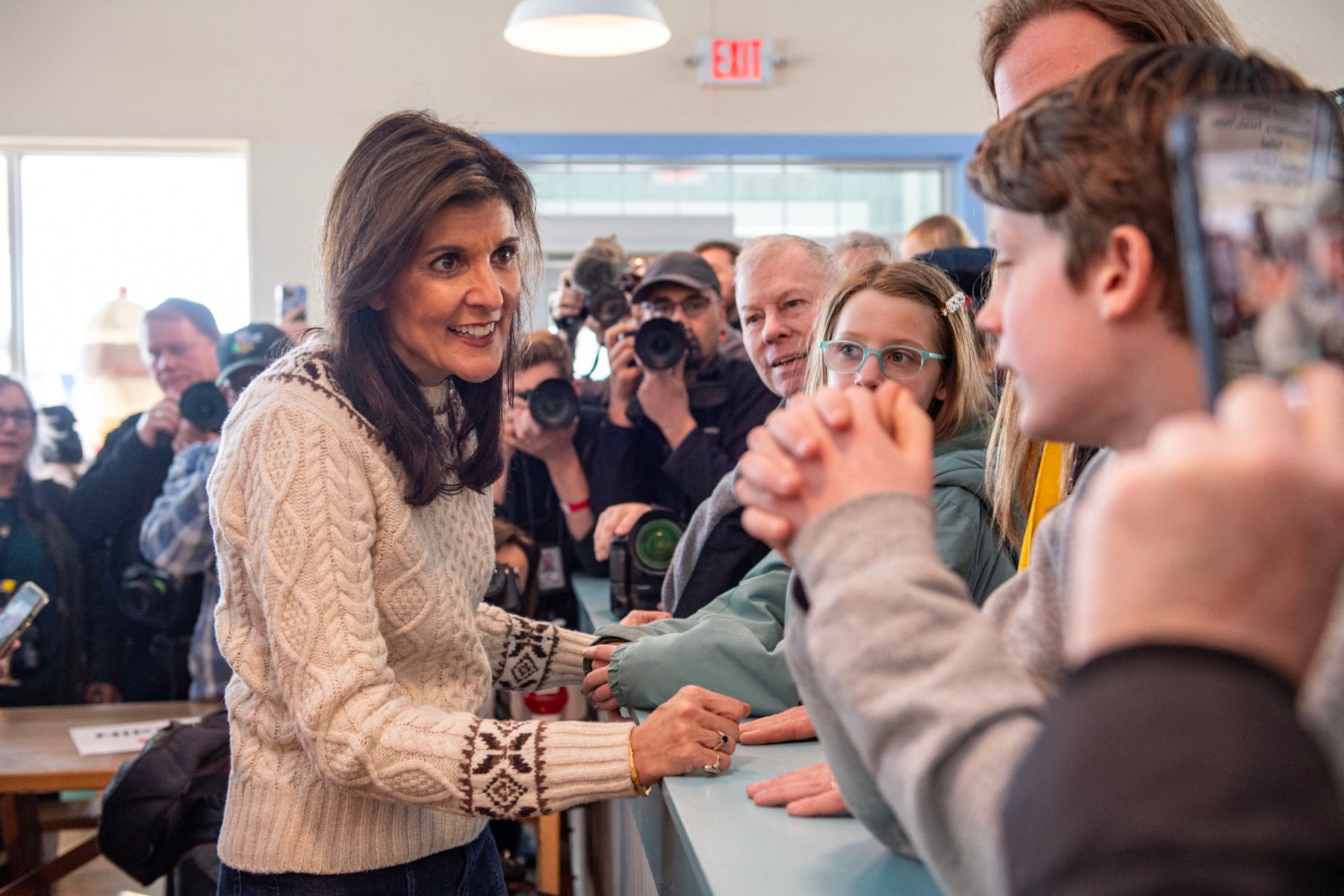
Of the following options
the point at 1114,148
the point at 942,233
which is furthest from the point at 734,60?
the point at 1114,148

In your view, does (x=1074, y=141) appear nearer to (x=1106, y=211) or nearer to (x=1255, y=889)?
(x=1106, y=211)

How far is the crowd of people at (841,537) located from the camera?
368 mm

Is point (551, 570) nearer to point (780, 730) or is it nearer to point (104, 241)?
point (780, 730)

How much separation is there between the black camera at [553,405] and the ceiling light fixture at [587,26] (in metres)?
1.57

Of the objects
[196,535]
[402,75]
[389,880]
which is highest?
[402,75]

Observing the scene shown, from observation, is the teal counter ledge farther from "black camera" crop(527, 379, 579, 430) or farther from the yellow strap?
"black camera" crop(527, 379, 579, 430)

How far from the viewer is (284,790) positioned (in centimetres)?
118

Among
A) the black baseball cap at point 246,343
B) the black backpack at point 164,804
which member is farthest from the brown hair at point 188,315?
the black backpack at point 164,804

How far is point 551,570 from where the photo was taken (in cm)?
275

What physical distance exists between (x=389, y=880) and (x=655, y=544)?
992 millimetres

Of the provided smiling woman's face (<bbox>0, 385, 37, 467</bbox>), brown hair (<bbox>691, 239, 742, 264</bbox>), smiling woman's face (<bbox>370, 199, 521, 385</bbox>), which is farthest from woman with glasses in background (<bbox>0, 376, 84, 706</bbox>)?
smiling woman's face (<bbox>370, 199, 521, 385</bbox>)

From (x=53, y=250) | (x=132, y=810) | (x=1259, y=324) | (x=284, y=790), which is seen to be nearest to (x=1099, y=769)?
(x=1259, y=324)

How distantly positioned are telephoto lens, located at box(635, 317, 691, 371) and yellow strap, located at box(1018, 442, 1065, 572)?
4.73 ft

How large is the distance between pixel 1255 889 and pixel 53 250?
19.5ft
